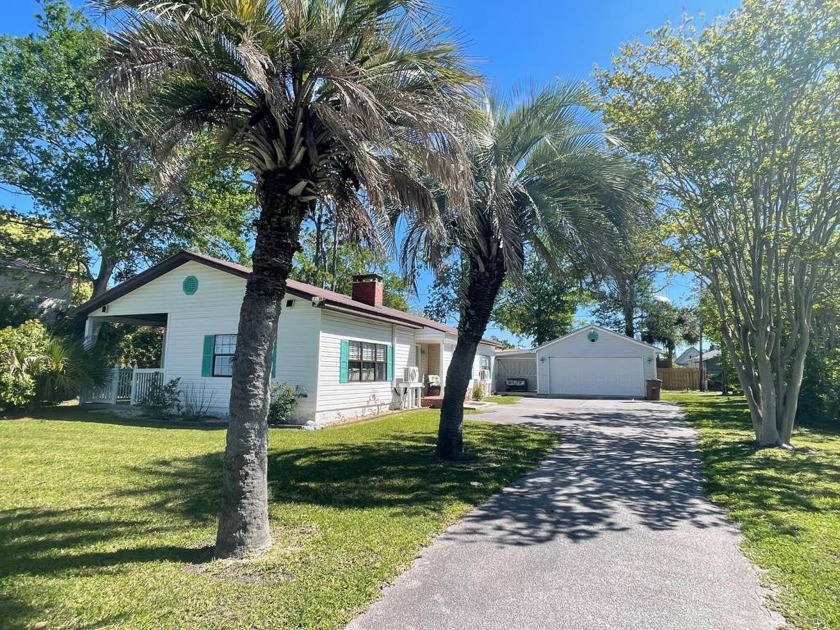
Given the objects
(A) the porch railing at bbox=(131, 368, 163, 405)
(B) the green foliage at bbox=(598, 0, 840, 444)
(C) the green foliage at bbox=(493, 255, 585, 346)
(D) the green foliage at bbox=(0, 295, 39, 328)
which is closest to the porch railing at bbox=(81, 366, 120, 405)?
(A) the porch railing at bbox=(131, 368, 163, 405)

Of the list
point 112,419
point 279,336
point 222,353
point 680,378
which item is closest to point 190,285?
point 222,353

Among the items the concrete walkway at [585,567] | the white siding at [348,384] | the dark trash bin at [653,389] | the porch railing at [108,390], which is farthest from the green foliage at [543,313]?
the concrete walkway at [585,567]

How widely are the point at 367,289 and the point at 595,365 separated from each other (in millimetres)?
15255

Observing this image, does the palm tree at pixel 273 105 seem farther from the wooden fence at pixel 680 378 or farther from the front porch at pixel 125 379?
the wooden fence at pixel 680 378

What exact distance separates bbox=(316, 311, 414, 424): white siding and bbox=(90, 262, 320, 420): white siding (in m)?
0.37

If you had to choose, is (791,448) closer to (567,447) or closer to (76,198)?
(567,447)

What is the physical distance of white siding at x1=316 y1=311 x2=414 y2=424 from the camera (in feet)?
44.4

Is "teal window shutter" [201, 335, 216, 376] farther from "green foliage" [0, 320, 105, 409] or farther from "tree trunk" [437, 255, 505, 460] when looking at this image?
"tree trunk" [437, 255, 505, 460]

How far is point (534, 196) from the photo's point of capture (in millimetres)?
8797

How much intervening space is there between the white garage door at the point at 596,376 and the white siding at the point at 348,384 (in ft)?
42.6

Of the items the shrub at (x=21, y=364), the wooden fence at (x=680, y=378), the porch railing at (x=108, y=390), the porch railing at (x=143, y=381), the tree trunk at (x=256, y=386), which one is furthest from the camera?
the wooden fence at (x=680, y=378)

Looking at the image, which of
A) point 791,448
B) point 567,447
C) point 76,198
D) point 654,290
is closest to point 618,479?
point 567,447

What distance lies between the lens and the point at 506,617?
342 cm

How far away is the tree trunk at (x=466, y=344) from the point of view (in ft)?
29.1
